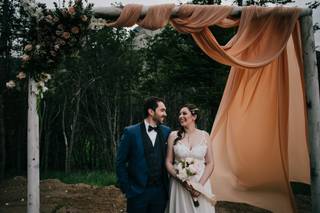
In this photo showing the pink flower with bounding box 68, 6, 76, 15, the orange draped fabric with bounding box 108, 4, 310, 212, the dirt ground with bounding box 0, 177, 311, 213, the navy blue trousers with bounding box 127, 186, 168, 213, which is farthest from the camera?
the dirt ground with bounding box 0, 177, 311, 213

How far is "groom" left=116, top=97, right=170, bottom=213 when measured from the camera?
3916 millimetres

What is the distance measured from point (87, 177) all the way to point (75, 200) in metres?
2.58

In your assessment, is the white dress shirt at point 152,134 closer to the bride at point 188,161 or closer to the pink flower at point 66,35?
the bride at point 188,161

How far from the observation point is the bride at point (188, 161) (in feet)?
13.6

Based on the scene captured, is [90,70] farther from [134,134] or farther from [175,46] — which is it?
[134,134]

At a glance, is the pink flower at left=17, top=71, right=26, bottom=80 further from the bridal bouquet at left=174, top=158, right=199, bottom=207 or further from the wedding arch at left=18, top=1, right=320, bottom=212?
the bridal bouquet at left=174, top=158, right=199, bottom=207

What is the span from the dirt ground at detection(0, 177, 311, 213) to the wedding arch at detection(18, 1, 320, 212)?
1.88ft

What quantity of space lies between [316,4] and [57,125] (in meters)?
8.00

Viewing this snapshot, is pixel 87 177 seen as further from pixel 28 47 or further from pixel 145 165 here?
pixel 145 165

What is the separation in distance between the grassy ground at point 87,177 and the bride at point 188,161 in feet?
16.0

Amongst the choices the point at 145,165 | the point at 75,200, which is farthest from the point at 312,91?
the point at 75,200

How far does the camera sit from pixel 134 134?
401 centimetres

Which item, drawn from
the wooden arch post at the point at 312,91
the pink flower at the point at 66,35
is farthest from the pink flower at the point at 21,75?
the wooden arch post at the point at 312,91

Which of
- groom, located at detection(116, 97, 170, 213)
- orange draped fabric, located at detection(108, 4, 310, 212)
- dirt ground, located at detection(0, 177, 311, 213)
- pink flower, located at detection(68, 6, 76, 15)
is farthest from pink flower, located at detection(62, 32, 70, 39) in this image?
dirt ground, located at detection(0, 177, 311, 213)
